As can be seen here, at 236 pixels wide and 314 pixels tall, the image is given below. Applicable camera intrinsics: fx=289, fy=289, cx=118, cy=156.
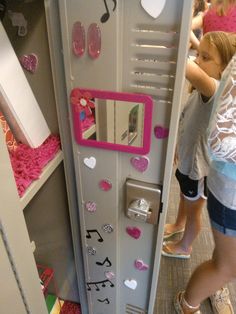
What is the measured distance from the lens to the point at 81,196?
795mm

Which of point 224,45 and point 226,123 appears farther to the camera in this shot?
point 224,45

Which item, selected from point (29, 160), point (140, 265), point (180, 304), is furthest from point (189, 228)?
point (29, 160)

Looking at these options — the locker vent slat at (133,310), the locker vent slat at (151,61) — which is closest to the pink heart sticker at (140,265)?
the locker vent slat at (133,310)

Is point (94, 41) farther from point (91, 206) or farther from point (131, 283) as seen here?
point (131, 283)

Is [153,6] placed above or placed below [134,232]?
above

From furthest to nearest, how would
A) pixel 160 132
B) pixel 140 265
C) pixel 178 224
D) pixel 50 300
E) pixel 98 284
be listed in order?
pixel 178 224 → pixel 50 300 → pixel 98 284 → pixel 140 265 → pixel 160 132

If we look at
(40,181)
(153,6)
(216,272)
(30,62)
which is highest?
(153,6)

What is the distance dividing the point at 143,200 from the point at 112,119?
0.22 m

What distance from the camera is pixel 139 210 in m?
0.72

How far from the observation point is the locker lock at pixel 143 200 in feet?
2.32

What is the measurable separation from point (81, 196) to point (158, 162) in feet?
0.82

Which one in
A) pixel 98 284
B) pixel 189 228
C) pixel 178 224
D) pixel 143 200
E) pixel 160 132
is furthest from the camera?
pixel 178 224

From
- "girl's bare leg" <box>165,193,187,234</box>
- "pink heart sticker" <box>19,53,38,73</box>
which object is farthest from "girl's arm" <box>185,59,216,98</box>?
"girl's bare leg" <box>165,193,187,234</box>

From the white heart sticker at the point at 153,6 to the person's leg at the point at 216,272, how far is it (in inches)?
28.2
